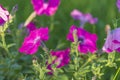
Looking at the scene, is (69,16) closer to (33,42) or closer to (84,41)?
(84,41)

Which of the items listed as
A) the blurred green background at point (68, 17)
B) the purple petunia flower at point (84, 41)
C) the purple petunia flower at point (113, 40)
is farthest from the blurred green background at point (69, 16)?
the purple petunia flower at point (113, 40)

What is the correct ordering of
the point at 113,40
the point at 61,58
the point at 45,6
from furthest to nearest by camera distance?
the point at 45,6 → the point at 61,58 → the point at 113,40

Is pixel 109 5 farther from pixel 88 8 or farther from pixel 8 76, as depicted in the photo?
pixel 8 76

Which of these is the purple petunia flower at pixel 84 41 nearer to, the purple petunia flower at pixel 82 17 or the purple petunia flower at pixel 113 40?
the purple petunia flower at pixel 113 40

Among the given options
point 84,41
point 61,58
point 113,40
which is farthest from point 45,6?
point 113,40

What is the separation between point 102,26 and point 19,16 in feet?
1.96

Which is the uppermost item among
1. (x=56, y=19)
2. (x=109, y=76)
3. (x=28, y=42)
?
(x=56, y=19)

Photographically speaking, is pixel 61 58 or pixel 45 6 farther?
pixel 45 6

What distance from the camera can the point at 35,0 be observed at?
2307 mm

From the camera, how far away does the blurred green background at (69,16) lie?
2885 millimetres

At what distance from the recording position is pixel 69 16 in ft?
10.8

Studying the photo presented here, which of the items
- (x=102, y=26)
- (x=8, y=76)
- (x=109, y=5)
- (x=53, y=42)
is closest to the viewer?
(x=8, y=76)

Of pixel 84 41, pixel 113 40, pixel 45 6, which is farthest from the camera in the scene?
pixel 45 6

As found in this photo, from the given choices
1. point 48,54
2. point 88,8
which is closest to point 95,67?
point 48,54
